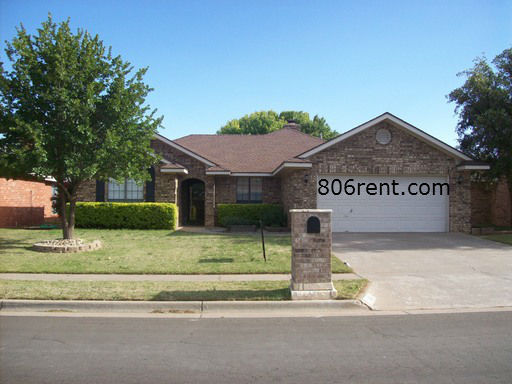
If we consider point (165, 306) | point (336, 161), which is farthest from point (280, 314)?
point (336, 161)

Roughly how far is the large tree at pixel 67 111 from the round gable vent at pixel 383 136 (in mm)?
9919

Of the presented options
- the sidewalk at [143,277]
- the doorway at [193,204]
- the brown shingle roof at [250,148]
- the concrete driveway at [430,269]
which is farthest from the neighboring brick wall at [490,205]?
the sidewalk at [143,277]

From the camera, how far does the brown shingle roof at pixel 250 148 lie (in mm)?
21547

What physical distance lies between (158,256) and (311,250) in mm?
5577

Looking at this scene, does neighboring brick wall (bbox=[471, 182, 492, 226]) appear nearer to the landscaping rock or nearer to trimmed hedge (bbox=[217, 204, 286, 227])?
trimmed hedge (bbox=[217, 204, 286, 227])

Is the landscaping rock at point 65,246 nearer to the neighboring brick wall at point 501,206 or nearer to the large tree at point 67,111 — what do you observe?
the large tree at point 67,111

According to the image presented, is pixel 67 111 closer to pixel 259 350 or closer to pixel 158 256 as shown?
pixel 158 256

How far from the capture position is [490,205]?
21.7 meters

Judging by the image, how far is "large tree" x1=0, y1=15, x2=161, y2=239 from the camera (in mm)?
11812

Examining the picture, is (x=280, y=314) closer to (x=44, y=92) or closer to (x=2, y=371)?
(x=2, y=371)

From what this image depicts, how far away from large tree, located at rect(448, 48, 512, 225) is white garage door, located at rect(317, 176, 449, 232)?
324 cm

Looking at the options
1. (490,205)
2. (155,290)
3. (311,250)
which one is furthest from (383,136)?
(155,290)

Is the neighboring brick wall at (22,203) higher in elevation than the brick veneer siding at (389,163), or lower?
lower

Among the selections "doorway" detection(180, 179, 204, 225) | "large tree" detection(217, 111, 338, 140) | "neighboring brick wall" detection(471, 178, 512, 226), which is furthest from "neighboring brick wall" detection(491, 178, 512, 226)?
"large tree" detection(217, 111, 338, 140)
